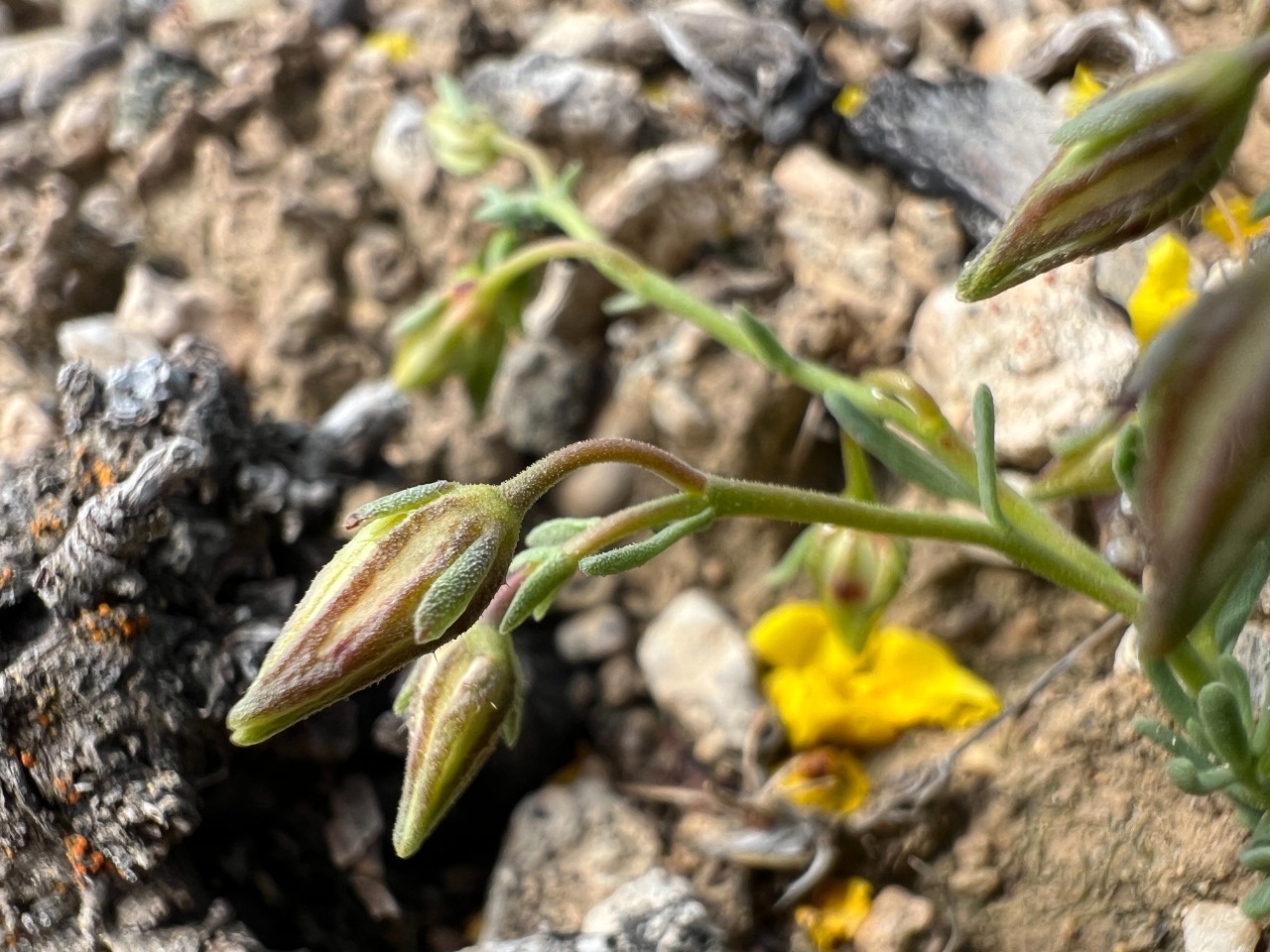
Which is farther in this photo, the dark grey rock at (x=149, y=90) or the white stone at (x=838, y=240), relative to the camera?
the dark grey rock at (x=149, y=90)

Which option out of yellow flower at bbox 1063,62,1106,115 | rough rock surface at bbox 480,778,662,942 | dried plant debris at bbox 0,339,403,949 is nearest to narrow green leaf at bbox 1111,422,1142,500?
rough rock surface at bbox 480,778,662,942

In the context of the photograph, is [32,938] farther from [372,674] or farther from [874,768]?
[874,768]

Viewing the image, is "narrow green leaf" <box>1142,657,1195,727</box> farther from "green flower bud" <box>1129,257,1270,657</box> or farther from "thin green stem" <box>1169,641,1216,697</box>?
"green flower bud" <box>1129,257,1270,657</box>

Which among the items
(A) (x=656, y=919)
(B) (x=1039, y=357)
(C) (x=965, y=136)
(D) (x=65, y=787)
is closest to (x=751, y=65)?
(C) (x=965, y=136)

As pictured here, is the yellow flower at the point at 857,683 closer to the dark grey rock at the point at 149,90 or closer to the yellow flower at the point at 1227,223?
the yellow flower at the point at 1227,223

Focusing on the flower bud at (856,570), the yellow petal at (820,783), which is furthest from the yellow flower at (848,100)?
the yellow petal at (820,783)

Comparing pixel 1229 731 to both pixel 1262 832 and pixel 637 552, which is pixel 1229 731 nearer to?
pixel 1262 832

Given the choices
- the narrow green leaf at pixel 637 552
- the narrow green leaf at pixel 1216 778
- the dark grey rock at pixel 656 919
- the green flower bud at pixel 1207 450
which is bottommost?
the dark grey rock at pixel 656 919
